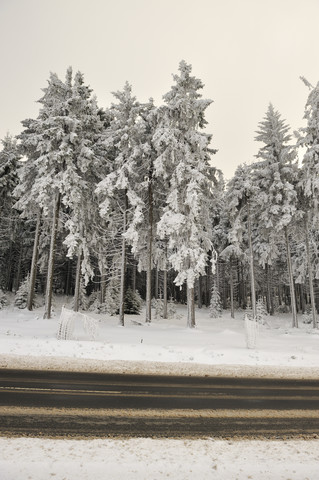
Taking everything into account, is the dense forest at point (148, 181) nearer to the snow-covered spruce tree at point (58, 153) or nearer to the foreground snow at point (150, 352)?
the snow-covered spruce tree at point (58, 153)

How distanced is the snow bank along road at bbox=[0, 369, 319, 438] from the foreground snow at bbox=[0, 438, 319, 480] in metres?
0.35

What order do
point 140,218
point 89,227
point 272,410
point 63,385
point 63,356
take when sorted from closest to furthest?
point 272,410, point 63,385, point 63,356, point 140,218, point 89,227

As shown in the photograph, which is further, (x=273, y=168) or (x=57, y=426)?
(x=273, y=168)

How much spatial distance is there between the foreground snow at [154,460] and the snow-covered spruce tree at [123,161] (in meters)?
15.0

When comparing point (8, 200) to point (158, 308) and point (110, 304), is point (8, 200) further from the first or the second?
point (158, 308)

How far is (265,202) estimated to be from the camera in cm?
2578

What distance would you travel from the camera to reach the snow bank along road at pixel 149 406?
576cm

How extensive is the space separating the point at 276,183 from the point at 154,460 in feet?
78.8

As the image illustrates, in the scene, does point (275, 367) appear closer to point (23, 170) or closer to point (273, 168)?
point (273, 168)

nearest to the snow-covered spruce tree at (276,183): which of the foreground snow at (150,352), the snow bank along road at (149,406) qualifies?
the foreground snow at (150,352)

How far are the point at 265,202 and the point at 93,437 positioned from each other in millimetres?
23630

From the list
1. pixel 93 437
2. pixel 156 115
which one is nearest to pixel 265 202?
pixel 156 115

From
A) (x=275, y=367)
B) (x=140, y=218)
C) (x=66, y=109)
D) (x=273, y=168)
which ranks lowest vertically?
(x=275, y=367)

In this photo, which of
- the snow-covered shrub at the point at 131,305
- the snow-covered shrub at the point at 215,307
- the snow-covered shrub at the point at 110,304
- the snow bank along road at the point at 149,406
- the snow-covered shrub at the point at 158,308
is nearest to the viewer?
the snow bank along road at the point at 149,406
